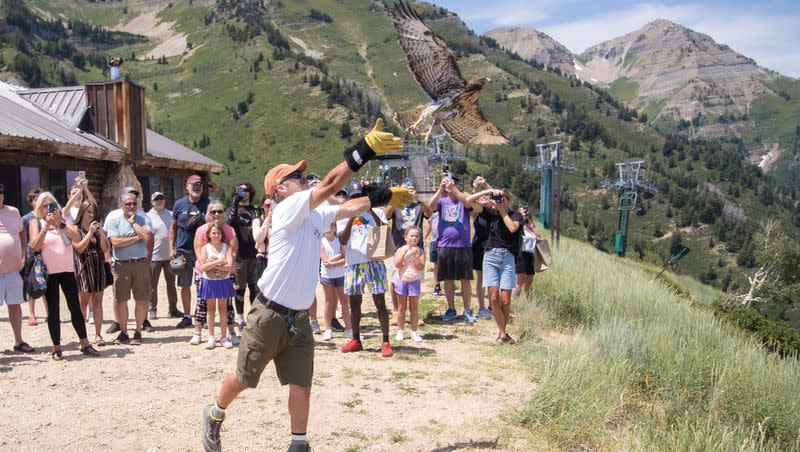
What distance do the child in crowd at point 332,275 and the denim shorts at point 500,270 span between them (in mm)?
1562

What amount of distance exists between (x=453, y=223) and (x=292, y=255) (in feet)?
14.5

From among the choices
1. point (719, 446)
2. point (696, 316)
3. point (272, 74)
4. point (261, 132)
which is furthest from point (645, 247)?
point (719, 446)

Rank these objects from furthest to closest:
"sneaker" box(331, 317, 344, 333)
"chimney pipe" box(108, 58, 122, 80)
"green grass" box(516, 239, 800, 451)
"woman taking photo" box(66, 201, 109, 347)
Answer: "chimney pipe" box(108, 58, 122, 80) → "sneaker" box(331, 317, 344, 333) → "woman taking photo" box(66, 201, 109, 347) → "green grass" box(516, 239, 800, 451)

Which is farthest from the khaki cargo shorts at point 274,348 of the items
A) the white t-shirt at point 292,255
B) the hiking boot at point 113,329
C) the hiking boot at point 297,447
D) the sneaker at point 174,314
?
the sneaker at point 174,314

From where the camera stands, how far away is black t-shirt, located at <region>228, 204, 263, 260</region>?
6461mm

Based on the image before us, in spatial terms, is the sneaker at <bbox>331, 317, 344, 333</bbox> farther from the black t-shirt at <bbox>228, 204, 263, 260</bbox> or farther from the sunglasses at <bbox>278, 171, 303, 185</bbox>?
the sunglasses at <bbox>278, 171, 303, 185</bbox>

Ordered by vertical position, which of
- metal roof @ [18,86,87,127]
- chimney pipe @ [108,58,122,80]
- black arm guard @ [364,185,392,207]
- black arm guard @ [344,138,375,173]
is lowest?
black arm guard @ [364,185,392,207]

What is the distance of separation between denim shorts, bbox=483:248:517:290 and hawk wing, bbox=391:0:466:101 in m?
1.80

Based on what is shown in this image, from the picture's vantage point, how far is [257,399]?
465cm

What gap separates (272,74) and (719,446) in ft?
305

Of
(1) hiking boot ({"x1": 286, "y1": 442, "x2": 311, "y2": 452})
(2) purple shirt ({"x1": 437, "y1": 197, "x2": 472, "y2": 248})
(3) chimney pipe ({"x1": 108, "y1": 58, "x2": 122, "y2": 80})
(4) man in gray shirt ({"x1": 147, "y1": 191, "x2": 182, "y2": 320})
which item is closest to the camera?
(1) hiking boot ({"x1": 286, "y1": 442, "x2": 311, "y2": 452})

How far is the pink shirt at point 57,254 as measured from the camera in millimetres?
5457

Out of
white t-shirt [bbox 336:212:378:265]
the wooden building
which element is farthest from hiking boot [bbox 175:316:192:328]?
the wooden building

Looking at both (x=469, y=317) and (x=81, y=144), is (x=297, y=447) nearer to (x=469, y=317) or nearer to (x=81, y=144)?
(x=469, y=317)
